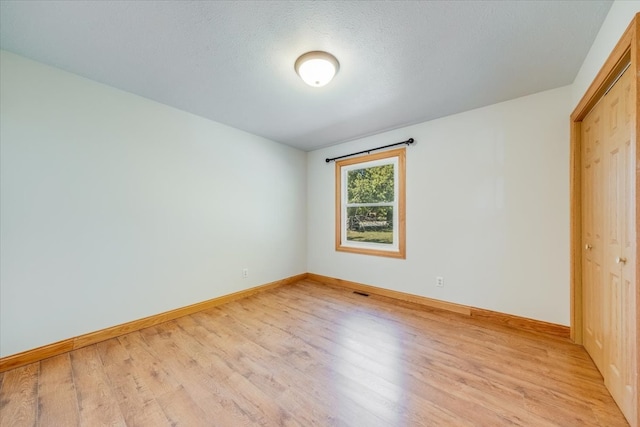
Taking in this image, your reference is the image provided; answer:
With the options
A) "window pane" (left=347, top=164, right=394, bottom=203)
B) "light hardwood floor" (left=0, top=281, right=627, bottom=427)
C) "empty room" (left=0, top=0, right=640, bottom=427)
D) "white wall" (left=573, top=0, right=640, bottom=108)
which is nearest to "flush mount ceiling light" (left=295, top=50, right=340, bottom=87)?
"empty room" (left=0, top=0, right=640, bottom=427)

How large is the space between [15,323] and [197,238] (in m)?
1.50

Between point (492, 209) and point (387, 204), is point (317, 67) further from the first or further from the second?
point (492, 209)

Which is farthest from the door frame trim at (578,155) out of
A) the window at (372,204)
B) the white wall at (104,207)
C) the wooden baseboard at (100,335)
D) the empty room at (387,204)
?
the wooden baseboard at (100,335)

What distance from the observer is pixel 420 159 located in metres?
3.17

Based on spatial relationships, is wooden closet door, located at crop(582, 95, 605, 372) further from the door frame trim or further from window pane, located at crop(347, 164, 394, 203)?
window pane, located at crop(347, 164, 394, 203)

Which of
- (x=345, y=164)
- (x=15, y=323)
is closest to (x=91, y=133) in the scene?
(x=15, y=323)

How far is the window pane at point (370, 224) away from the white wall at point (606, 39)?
7.20ft

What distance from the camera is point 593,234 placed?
1.88 m

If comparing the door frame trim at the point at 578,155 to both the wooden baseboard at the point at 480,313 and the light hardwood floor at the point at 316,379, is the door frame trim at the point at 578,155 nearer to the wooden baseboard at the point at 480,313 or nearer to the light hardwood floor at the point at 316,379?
the wooden baseboard at the point at 480,313

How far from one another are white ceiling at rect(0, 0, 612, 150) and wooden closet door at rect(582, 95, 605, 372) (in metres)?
Result: 0.61

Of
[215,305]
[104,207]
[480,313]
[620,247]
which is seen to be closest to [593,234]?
[620,247]

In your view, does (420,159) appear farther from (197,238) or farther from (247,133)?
(197,238)

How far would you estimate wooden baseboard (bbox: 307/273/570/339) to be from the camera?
229cm

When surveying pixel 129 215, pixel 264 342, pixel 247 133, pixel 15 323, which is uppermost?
pixel 247 133
